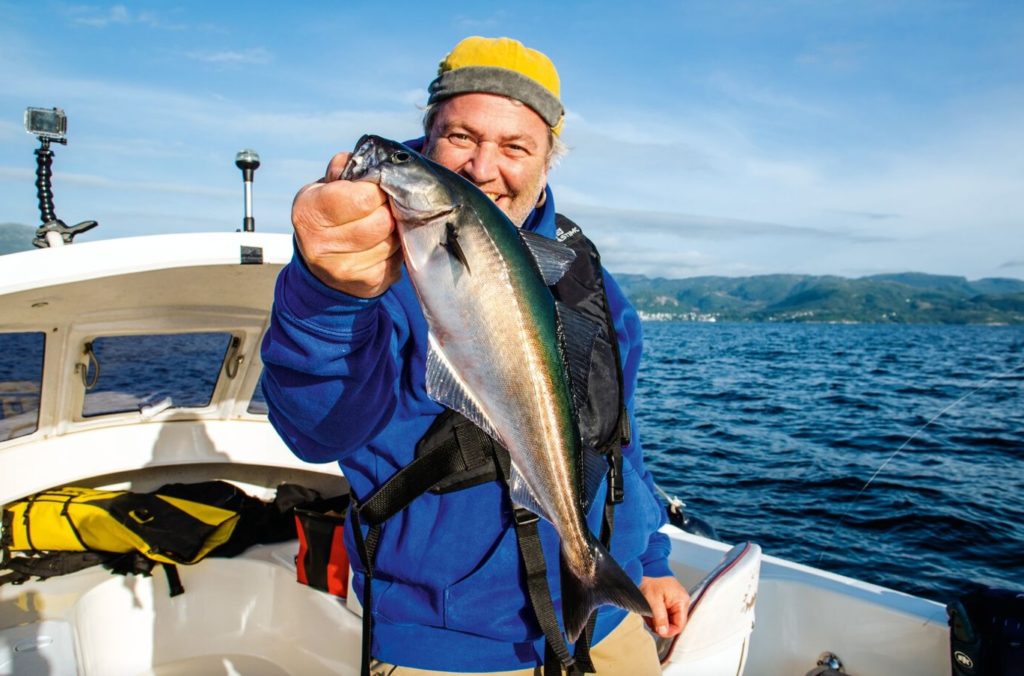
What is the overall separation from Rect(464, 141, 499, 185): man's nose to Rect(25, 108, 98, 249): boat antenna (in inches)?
114

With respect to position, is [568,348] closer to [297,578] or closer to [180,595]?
[297,578]

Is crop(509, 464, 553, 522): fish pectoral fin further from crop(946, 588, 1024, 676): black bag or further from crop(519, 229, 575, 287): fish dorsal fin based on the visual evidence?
crop(946, 588, 1024, 676): black bag

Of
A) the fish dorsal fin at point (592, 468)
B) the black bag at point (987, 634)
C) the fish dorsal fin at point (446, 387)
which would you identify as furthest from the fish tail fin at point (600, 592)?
the black bag at point (987, 634)

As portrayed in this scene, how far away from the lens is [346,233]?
1808mm

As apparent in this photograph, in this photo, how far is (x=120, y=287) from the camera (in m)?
4.45

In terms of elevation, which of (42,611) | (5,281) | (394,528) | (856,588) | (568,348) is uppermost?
(5,281)

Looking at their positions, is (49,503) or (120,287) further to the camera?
(49,503)

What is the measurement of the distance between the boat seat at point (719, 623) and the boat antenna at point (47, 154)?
4.32m

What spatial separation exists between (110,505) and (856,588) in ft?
18.9

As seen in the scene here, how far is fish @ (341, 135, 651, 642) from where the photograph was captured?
184 centimetres

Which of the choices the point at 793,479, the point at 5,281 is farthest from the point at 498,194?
the point at 793,479

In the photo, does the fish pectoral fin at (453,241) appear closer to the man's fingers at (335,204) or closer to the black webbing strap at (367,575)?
the man's fingers at (335,204)

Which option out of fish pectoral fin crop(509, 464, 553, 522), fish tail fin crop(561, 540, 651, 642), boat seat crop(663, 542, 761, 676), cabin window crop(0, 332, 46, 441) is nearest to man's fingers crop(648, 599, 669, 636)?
boat seat crop(663, 542, 761, 676)

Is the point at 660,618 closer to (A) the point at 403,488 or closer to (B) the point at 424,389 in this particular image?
(A) the point at 403,488
